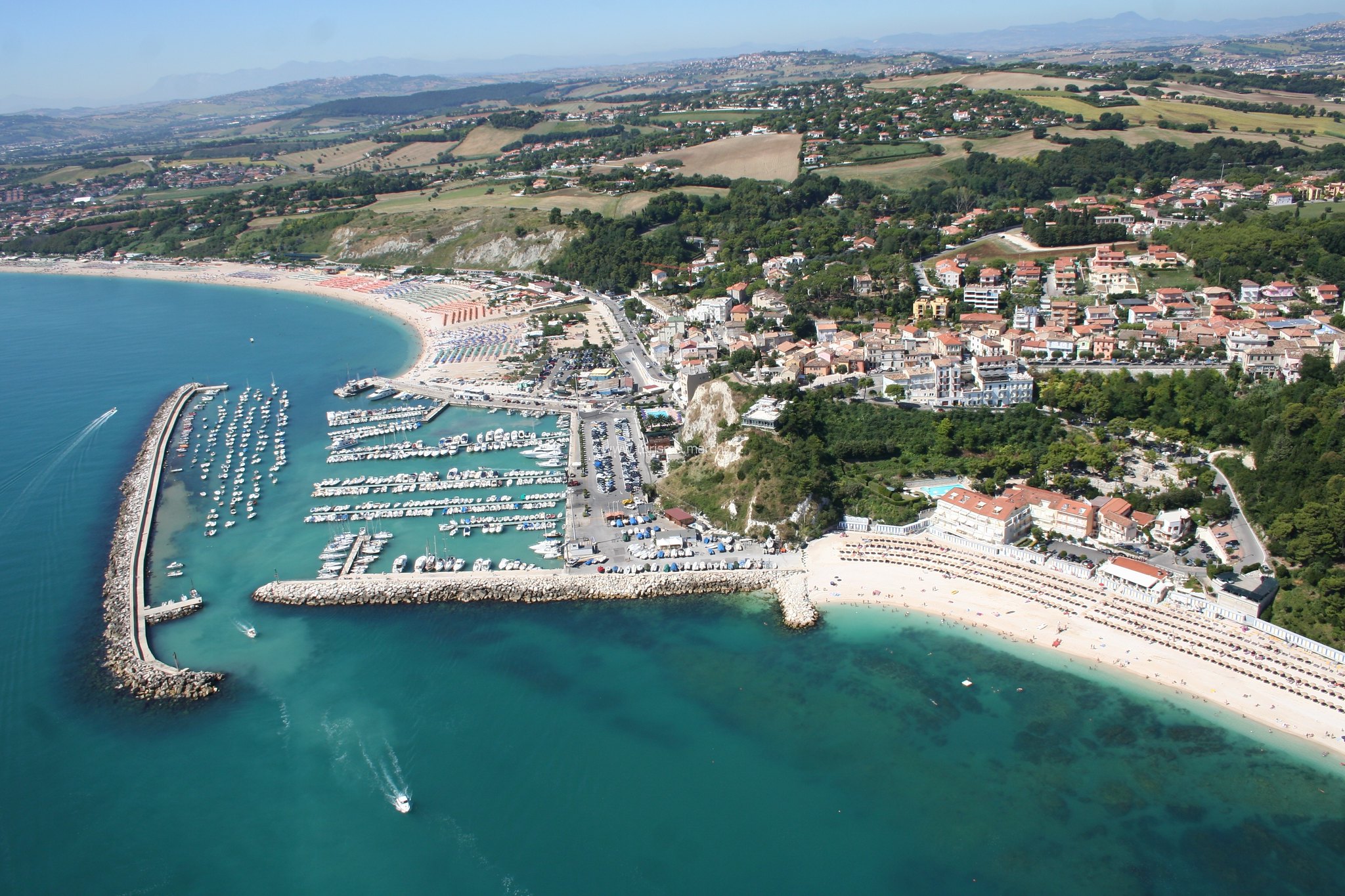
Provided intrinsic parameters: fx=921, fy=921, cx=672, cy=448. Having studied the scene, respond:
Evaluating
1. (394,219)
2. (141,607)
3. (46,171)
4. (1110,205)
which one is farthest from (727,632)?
(46,171)

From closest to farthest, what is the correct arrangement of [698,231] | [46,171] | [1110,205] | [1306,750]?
[1306,750] < [1110,205] < [698,231] < [46,171]

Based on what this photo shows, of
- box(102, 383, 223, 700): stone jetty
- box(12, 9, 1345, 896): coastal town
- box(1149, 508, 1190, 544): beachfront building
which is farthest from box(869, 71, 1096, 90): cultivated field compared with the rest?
box(102, 383, 223, 700): stone jetty

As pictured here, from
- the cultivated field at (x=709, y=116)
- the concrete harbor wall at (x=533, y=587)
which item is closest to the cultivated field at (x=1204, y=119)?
the cultivated field at (x=709, y=116)

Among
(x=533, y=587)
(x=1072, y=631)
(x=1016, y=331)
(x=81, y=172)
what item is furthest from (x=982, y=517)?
(x=81, y=172)

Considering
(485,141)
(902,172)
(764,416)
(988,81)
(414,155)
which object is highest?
(988,81)

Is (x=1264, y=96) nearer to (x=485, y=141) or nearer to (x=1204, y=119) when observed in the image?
(x=1204, y=119)

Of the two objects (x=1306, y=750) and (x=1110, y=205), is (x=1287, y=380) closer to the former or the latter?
(x=1306, y=750)

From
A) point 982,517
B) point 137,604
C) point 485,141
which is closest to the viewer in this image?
point 137,604
